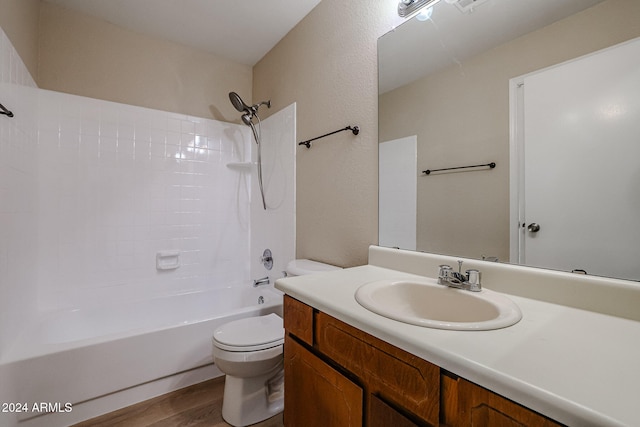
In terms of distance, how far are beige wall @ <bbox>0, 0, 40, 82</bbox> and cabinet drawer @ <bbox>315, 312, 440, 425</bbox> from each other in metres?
1.95

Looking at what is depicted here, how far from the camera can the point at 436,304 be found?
981 mm

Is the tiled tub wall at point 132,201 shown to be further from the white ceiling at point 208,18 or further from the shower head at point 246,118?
the white ceiling at point 208,18

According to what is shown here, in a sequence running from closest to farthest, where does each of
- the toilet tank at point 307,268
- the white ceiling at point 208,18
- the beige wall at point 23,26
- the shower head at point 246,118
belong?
the beige wall at point 23,26
the toilet tank at point 307,268
the white ceiling at point 208,18
the shower head at point 246,118

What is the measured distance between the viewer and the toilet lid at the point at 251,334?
133 centimetres

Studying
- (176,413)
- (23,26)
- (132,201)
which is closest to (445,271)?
(176,413)

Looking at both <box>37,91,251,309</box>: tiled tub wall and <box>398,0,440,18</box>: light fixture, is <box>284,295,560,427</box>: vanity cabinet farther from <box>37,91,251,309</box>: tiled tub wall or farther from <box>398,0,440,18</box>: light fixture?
<box>37,91,251,309</box>: tiled tub wall

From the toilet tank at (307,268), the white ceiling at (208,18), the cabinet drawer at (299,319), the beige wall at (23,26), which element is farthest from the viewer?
the white ceiling at (208,18)

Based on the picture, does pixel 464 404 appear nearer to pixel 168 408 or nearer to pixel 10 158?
pixel 168 408

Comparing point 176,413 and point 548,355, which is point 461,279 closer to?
point 548,355

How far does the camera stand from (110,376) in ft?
4.73

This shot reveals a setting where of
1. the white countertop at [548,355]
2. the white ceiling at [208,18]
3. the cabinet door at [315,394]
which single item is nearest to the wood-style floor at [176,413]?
the cabinet door at [315,394]

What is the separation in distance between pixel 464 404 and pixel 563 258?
635 mm

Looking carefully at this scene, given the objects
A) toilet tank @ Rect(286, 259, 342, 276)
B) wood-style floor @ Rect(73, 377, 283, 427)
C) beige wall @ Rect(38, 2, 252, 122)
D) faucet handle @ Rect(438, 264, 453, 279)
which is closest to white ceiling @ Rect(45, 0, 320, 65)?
beige wall @ Rect(38, 2, 252, 122)

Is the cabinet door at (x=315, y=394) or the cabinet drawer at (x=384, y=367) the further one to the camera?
the cabinet door at (x=315, y=394)
